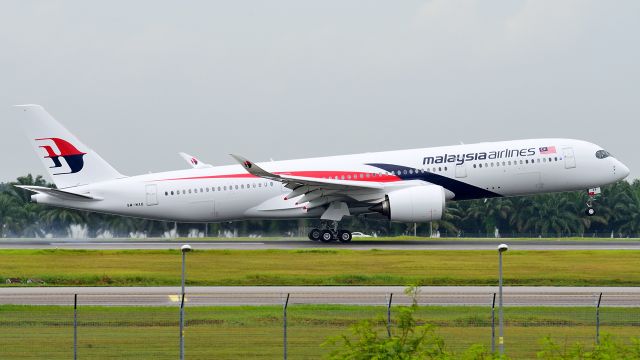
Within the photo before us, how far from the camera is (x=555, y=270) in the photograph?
137ft

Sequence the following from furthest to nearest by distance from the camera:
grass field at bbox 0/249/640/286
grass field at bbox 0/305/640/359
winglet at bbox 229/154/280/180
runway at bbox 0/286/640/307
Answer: winglet at bbox 229/154/280/180 → grass field at bbox 0/249/640/286 → runway at bbox 0/286/640/307 → grass field at bbox 0/305/640/359

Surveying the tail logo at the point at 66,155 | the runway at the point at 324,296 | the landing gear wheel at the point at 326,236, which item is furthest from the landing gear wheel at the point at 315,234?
the runway at the point at 324,296

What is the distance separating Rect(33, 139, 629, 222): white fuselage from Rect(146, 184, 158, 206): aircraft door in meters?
0.05

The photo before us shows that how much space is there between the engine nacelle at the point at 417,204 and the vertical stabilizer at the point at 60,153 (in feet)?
52.3

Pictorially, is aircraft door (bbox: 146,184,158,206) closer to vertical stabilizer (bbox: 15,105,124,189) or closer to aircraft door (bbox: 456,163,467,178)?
vertical stabilizer (bbox: 15,105,124,189)

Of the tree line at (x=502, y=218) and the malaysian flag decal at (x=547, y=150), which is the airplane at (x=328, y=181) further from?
the tree line at (x=502, y=218)

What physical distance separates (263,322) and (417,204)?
26.2m

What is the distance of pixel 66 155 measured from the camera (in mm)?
56938

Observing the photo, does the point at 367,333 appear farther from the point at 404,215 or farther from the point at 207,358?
the point at 404,215

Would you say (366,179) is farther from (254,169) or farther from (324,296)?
(324,296)

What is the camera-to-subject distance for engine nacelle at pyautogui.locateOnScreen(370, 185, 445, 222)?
53.2 m

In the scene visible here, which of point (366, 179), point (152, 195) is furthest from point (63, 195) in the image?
point (366, 179)

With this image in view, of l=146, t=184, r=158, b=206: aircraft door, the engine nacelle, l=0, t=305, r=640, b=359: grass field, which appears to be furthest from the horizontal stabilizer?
l=0, t=305, r=640, b=359: grass field

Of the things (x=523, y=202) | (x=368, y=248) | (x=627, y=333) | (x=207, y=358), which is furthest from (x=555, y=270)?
(x=523, y=202)
